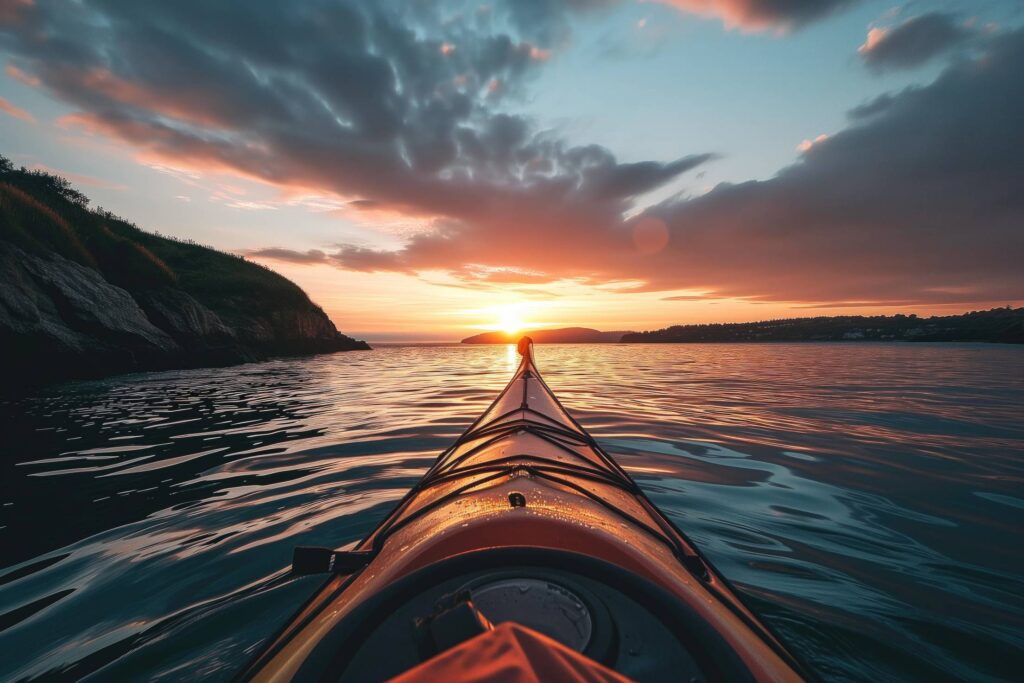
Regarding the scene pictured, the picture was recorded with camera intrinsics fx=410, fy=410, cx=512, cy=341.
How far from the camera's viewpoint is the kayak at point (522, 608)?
3.29 ft

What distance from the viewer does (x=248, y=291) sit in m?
32.2

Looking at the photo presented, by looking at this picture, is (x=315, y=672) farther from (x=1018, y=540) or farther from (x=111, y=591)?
(x=1018, y=540)

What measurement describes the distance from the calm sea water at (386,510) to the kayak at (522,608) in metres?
1.18

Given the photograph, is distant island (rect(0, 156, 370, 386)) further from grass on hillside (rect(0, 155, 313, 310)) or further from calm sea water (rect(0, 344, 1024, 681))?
calm sea water (rect(0, 344, 1024, 681))

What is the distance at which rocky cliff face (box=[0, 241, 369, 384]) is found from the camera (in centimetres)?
1106

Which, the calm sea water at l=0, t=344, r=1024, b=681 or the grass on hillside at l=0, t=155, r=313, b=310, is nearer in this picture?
the calm sea water at l=0, t=344, r=1024, b=681

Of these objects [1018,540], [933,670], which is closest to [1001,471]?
[1018,540]

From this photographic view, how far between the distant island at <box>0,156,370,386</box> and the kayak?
15037 millimetres

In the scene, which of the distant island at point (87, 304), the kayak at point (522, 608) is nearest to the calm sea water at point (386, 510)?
the kayak at point (522, 608)

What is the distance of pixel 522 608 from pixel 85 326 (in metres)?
18.1

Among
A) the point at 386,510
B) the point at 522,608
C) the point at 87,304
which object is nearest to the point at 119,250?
the point at 87,304

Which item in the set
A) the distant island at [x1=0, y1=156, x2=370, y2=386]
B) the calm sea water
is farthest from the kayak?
the distant island at [x1=0, y1=156, x2=370, y2=386]

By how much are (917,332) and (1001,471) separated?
11950 cm

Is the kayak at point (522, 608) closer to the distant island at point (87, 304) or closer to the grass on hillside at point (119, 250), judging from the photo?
the distant island at point (87, 304)
